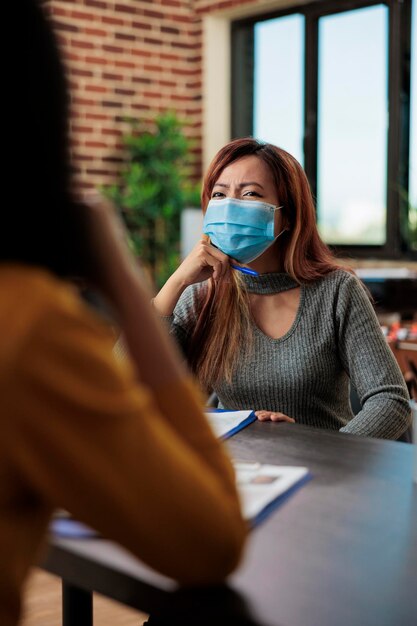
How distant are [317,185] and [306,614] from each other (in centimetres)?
474

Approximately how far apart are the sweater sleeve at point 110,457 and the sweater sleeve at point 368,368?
113 centimetres

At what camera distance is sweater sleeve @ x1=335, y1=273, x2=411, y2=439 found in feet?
5.85

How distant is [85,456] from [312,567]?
372 mm

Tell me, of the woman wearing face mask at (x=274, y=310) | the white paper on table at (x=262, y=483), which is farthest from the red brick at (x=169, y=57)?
the white paper on table at (x=262, y=483)

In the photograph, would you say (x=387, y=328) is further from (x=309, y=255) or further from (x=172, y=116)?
(x=172, y=116)

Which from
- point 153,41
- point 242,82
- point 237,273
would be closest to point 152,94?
point 153,41

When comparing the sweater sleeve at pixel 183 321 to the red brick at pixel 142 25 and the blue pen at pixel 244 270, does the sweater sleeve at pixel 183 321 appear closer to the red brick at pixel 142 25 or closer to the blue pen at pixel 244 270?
the blue pen at pixel 244 270

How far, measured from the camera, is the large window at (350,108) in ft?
16.1

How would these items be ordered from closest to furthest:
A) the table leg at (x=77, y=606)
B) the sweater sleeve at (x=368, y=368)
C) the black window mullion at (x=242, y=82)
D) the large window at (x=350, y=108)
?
the table leg at (x=77, y=606) < the sweater sleeve at (x=368, y=368) < the large window at (x=350, y=108) < the black window mullion at (x=242, y=82)

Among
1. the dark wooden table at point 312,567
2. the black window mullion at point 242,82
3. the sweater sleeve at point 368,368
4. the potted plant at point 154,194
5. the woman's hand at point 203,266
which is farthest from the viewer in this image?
the black window mullion at point 242,82

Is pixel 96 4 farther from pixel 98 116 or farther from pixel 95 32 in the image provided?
pixel 98 116

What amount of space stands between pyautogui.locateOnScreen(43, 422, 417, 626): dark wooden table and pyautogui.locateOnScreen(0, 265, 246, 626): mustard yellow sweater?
112mm

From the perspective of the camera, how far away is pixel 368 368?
1.84 meters

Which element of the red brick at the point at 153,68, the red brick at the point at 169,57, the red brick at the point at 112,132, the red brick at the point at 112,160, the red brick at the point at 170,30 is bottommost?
the red brick at the point at 112,160
